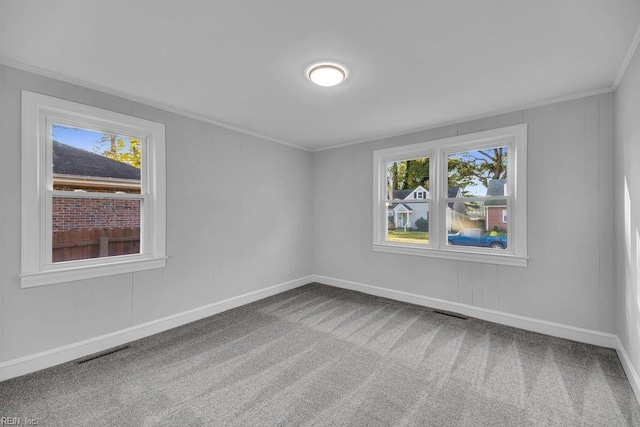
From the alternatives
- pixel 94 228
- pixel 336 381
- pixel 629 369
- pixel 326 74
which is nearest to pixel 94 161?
pixel 94 228

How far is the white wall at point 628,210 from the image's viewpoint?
6.84 feet

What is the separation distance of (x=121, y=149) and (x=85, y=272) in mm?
1291

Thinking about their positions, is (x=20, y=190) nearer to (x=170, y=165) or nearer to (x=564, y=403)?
(x=170, y=165)

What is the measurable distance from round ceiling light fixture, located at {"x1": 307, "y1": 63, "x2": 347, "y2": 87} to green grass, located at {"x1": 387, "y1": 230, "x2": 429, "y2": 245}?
2.55 meters

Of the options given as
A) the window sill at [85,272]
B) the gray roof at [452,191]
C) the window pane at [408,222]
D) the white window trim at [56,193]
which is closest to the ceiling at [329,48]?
the white window trim at [56,193]

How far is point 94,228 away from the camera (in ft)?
9.18

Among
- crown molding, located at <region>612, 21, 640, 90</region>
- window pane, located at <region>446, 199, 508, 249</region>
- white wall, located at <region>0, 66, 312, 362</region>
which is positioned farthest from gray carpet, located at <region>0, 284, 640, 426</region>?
crown molding, located at <region>612, 21, 640, 90</region>

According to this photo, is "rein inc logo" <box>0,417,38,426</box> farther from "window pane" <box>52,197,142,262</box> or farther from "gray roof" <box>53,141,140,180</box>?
"gray roof" <box>53,141,140,180</box>

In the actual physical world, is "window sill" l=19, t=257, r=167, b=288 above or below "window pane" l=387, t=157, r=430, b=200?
below

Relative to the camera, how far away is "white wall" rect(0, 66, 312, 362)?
2303 millimetres

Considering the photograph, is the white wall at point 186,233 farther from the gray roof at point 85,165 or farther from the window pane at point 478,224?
the window pane at point 478,224

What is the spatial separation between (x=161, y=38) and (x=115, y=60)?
607 millimetres

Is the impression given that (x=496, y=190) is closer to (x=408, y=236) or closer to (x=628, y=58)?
(x=408, y=236)

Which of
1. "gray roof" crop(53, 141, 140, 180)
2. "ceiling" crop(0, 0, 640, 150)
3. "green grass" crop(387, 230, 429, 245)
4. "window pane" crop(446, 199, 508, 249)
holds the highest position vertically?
"ceiling" crop(0, 0, 640, 150)
